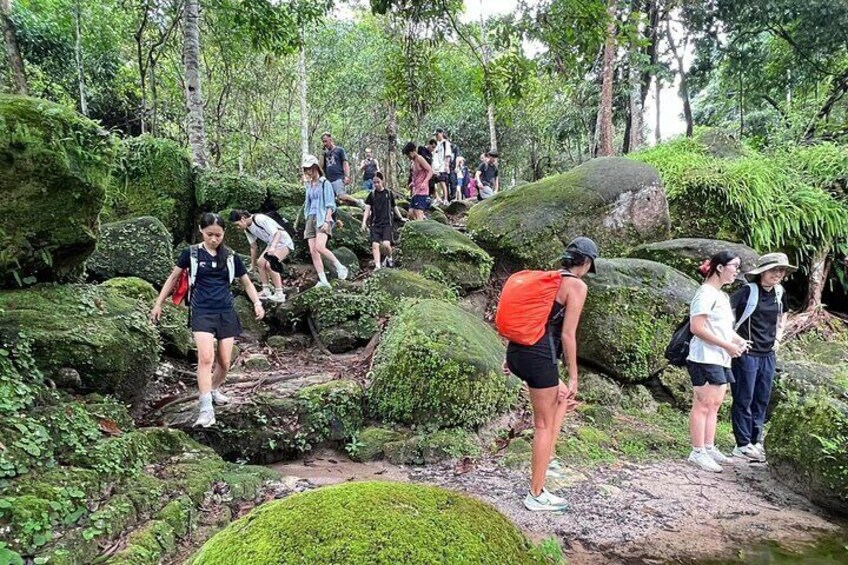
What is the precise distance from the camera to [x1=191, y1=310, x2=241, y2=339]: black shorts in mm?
4688

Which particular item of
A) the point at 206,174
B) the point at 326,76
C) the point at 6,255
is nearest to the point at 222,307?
the point at 6,255

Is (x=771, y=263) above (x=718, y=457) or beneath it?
above

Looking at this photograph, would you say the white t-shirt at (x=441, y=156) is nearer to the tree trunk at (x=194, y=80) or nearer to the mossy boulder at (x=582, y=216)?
the mossy boulder at (x=582, y=216)

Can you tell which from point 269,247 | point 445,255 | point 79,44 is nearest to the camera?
point 269,247

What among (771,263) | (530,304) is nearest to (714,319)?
(771,263)

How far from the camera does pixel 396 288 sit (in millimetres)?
7801

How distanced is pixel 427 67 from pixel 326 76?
1871 centimetres

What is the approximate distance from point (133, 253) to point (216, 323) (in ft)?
11.9

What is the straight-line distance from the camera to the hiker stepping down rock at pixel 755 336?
4.98 meters

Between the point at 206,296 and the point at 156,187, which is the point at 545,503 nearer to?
the point at 206,296

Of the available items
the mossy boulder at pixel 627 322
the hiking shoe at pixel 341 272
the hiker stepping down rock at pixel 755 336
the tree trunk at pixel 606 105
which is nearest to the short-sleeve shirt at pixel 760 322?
the hiker stepping down rock at pixel 755 336

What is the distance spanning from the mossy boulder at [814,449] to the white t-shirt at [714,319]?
68 centimetres

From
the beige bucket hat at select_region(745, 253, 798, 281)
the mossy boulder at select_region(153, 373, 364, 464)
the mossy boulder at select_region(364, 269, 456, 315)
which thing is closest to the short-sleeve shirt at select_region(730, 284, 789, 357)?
the beige bucket hat at select_region(745, 253, 798, 281)

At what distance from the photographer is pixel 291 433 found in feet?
16.4
